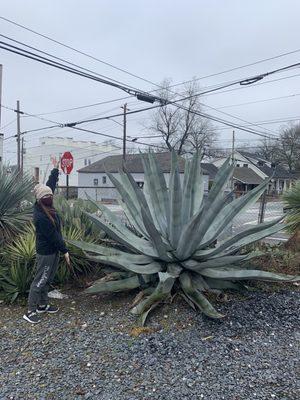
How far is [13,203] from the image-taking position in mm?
6559

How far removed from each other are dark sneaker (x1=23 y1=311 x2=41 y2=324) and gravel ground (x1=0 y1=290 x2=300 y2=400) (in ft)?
0.21

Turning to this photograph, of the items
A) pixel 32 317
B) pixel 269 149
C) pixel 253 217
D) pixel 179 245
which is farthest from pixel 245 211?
pixel 269 149

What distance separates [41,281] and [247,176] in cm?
6340

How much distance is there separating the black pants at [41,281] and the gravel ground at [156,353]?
24cm

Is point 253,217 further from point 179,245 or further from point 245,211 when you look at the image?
point 179,245

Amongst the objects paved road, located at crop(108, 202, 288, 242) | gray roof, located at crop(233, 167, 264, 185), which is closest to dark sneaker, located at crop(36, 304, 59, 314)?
paved road, located at crop(108, 202, 288, 242)

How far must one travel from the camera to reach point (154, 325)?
4.00 meters

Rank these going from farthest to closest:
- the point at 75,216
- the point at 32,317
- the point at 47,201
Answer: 1. the point at 75,216
2. the point at 47,201
3. the point at 32,317

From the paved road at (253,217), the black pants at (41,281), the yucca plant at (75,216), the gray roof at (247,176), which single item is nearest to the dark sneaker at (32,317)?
the black pants at (41,281)

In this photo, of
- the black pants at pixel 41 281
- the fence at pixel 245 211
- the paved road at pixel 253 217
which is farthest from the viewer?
the paved road at pixel 253 217

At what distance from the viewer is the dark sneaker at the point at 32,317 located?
170 inches

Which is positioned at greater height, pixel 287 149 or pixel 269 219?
pixel 287 149

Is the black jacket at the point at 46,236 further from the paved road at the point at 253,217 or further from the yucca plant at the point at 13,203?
the paved road at the point at 253,217

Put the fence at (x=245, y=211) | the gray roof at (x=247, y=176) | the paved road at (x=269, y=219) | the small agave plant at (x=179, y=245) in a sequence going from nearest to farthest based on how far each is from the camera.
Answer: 1. the small agave plant at (x=179, y=245)
2. the fence at (x=245, y=211)
3. the paved road at (x=269, y=219)
4. the gray roof at (x=247, y=176)
